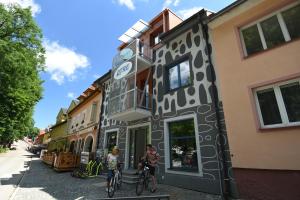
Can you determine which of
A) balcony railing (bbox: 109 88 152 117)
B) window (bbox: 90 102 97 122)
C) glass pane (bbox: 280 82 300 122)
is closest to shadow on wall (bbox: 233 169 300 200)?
glass pane (bbox: 280 82 300 122)

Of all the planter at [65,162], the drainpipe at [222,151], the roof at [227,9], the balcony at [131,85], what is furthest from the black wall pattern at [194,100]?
the planter at [65,162]

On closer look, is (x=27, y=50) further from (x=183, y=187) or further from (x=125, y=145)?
(x=183, y=187)

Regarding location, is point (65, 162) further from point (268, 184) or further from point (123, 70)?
point (268, 184)

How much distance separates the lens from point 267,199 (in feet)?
17.5

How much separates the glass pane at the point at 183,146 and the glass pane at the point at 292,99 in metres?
3.63

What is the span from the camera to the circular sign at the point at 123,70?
11.1 m

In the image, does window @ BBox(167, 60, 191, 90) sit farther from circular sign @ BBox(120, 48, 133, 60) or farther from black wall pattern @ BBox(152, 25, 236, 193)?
circular sign @ BBox(120, 48, 133, 60)

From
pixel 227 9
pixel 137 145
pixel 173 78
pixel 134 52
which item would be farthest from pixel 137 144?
pixel 227 9

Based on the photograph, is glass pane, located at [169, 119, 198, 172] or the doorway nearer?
glass pane, located at [169, 119, 198, 172]

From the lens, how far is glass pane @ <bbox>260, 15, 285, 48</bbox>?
6.39m

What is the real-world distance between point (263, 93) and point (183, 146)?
4078mm

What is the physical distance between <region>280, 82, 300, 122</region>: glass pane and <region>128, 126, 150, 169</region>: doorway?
22.9ft

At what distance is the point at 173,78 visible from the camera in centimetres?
1000

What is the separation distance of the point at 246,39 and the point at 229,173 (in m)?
5.31
